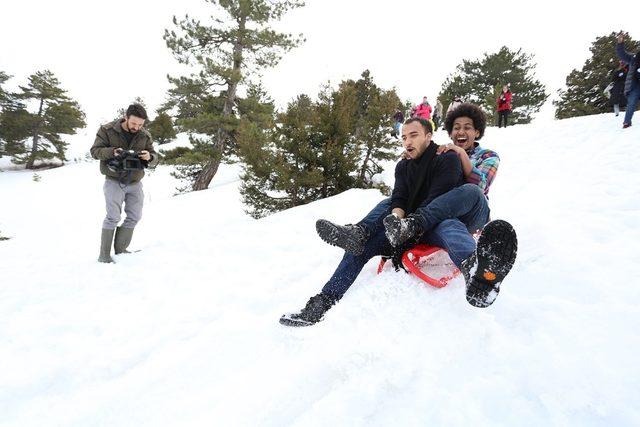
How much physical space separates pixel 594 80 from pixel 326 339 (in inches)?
1098

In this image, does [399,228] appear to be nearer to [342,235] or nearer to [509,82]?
[342,235]

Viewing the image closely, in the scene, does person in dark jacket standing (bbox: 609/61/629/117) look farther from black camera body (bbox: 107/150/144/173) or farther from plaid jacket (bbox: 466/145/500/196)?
black camera body (bbox: 107/150/144/173)

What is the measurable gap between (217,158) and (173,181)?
6420 mm

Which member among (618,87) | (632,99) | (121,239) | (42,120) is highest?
(618,87)

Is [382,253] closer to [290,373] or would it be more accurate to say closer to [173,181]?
[290,373]

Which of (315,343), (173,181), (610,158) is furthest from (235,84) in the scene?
(315,343)

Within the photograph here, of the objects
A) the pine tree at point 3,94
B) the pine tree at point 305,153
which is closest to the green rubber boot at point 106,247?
the pine tree at point 305,153

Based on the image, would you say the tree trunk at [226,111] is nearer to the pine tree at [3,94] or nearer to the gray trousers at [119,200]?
the gray trousers at [119,200]

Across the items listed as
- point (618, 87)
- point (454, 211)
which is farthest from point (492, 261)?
point (618, 87)

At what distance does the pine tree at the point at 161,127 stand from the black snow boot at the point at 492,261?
1157 inches

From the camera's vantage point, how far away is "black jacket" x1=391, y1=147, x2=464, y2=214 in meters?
2.41

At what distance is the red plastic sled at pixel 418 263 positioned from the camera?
2.24m


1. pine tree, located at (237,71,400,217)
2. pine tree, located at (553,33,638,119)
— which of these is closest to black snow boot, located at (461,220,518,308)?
pine tree, located at (237,71,400,217)

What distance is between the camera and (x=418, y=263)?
2.42 m
